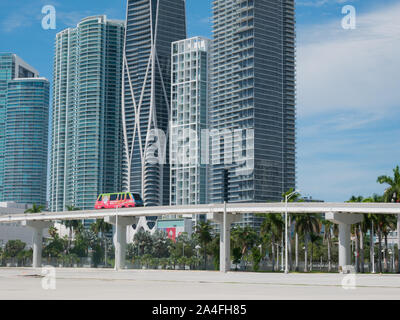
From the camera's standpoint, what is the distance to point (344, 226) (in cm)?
9106

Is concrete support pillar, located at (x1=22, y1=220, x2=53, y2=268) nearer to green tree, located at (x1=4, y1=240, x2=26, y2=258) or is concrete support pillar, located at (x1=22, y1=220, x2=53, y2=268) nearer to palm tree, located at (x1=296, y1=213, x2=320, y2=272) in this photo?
palm tree, located at (x1=296, y1=213, x2=320, y2=272)

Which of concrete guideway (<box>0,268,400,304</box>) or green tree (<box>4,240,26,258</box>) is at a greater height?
concrete guideway (<box>0,268,400,304</box>)

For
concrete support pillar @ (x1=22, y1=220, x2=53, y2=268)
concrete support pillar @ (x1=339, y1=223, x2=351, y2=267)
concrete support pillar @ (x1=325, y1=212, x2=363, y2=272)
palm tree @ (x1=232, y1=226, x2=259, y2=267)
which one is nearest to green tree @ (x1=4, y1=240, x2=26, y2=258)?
concrete support pillar @ (x1=22, y1=220, x2=53, y2=268)

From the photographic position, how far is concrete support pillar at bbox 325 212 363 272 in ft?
295

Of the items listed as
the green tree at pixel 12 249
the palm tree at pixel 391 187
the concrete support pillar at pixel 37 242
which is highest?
the palm tree at pixel 391 187

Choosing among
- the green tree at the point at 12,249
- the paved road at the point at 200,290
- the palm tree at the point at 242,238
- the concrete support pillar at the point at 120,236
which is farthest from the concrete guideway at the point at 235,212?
the green tree at the point at 12,249

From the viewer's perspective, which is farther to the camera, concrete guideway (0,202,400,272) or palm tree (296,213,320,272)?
palm tree (296,213,320,272)

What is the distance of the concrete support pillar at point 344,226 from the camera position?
8994 cm

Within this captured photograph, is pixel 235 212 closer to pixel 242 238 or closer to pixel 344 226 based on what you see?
pixel 344 226

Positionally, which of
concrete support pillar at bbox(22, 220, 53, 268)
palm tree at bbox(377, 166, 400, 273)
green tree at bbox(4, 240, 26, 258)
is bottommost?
green tree at bbox(4, 240, 26, 258)

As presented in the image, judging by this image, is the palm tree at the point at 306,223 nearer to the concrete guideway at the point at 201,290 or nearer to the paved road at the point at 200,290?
the paved road at the point at 200,290

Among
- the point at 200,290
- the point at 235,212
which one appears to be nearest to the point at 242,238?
the point at 235,212
